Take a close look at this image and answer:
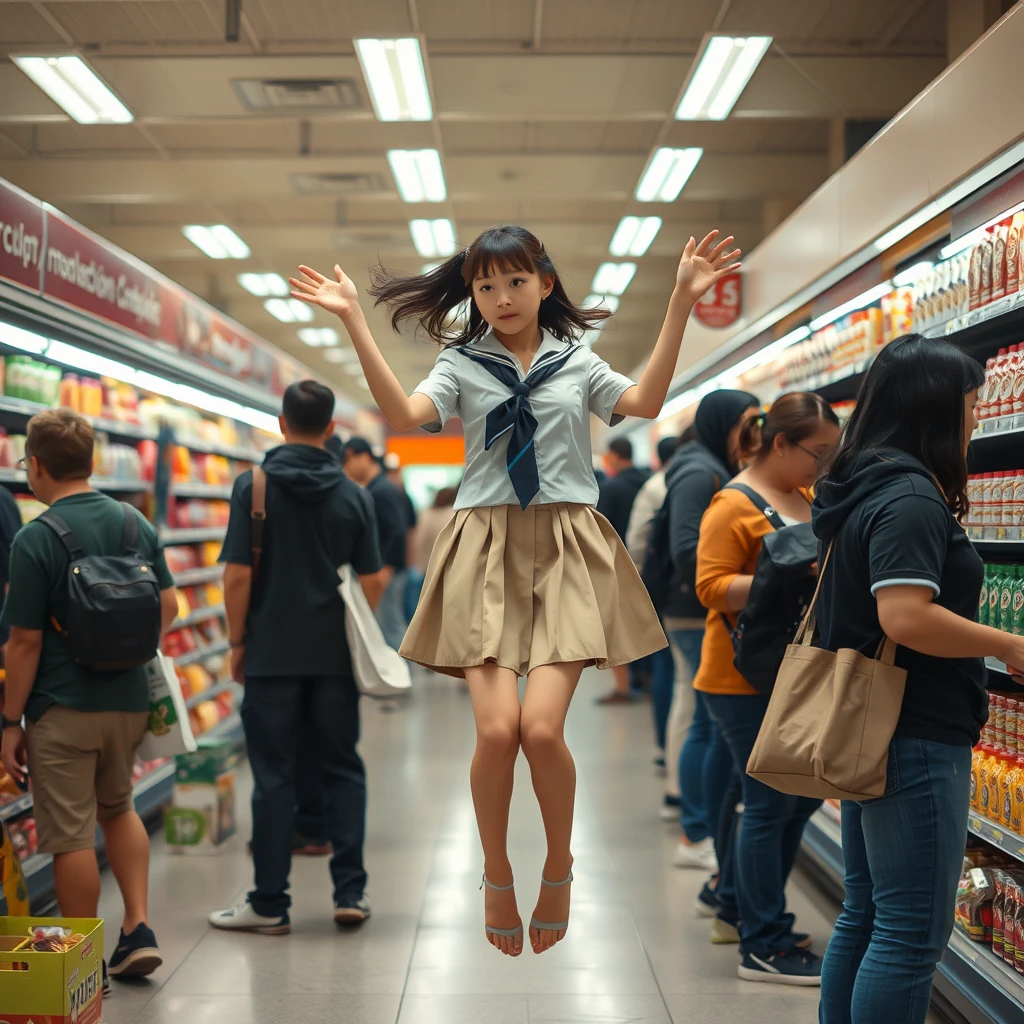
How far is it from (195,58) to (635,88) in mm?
2804

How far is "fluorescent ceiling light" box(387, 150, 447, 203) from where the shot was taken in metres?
8.33

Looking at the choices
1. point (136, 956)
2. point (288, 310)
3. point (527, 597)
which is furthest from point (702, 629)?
point (288, 310)

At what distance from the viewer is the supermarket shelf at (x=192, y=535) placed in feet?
19.5

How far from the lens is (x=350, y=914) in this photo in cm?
382

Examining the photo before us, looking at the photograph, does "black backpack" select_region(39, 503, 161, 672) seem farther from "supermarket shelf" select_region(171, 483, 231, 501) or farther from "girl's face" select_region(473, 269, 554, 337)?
"supermarket shelf" select_region(171, 483, 231, 501)

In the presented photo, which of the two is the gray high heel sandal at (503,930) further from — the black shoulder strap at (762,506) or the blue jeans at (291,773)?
the blue jeans at (291,773)

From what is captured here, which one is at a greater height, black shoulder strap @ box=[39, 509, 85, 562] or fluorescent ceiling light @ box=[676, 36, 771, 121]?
fluorescent ceiling light @ box=[676, 36, 771, 121]

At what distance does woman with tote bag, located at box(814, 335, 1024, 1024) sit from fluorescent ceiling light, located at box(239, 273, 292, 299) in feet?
38.6

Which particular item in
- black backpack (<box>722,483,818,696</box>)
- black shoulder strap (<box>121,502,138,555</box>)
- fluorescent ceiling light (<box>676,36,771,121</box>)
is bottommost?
black backpack (<box>722,483,818,696</box>)

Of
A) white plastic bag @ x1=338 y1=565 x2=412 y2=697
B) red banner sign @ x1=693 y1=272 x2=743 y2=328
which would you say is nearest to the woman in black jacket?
white plastic bag @ x1=338 y1=565 x2=412 y2=697

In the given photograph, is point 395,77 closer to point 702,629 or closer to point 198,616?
point 198,616

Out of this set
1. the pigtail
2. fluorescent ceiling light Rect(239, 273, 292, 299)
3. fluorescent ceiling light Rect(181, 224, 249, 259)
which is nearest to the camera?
the pigtail

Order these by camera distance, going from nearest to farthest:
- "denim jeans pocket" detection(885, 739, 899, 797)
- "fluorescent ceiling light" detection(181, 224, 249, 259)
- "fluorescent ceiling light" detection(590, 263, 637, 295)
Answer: "denim jeans pocket" detection(885, 739, 899, 797) → "fluorescent ceiling light" detection(181, 224, 249, 259) → "fluorescent ceiling light" detection(590, 263, 637, 295)

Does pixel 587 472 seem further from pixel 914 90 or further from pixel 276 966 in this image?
pixel 914 90
